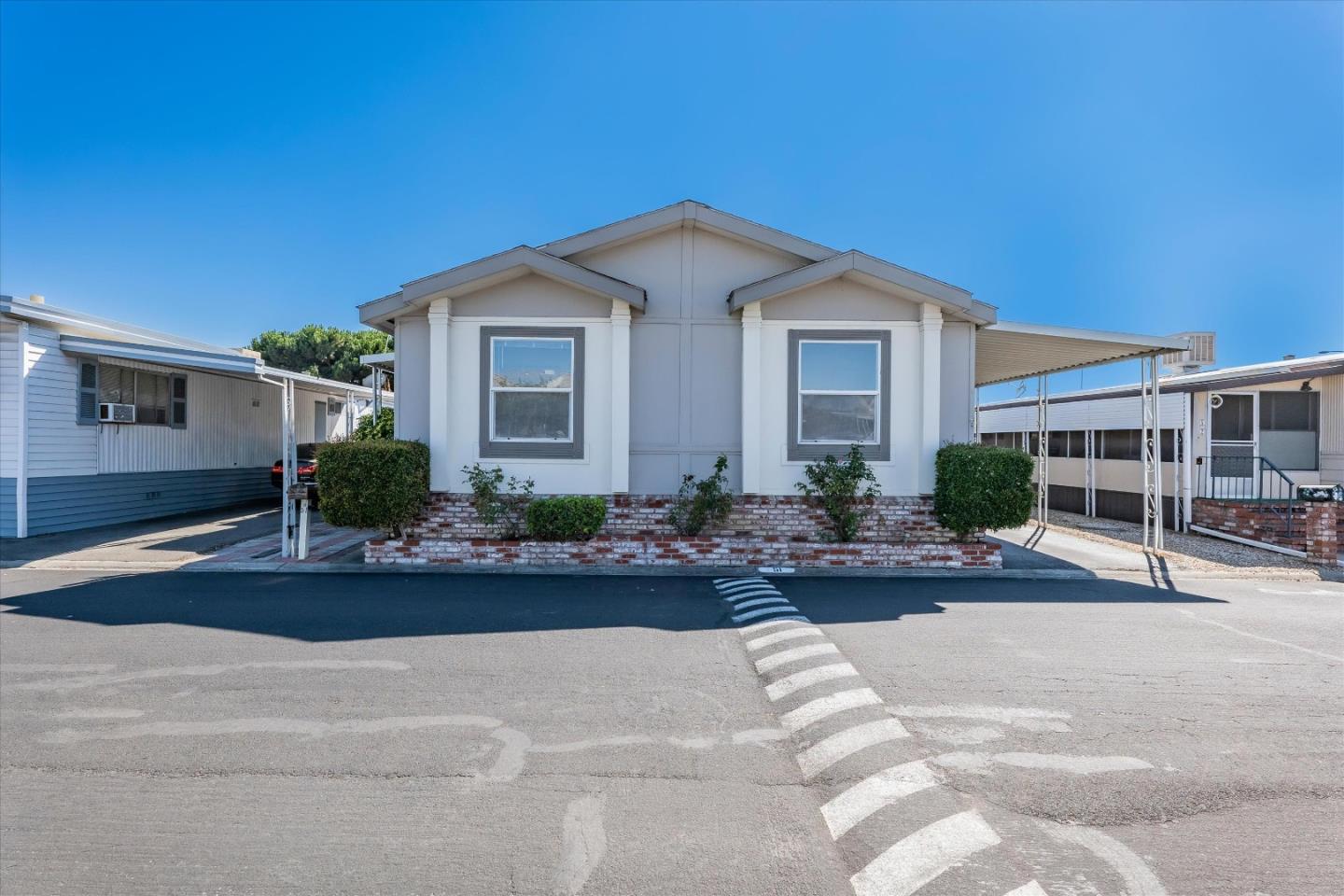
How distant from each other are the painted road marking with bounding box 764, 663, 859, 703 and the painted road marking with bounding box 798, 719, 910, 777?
2.25 feet

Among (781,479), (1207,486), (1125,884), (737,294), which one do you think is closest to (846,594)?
(781,479)

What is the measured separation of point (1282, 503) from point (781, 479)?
1026cm

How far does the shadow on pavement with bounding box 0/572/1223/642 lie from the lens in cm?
702

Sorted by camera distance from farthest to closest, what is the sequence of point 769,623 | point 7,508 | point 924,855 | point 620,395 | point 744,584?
point 7,508 < point 620,395 < point 744,584 < point 769,623 < point 924,855

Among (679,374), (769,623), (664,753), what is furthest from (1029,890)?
(679,374)

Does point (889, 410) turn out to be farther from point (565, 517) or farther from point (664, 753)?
point (664, 753)

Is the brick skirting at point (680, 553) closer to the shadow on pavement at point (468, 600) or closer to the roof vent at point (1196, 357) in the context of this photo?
the shadow on pavement at point (468, 600)

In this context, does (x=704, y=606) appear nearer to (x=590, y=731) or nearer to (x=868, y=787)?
(x=590, y=731)

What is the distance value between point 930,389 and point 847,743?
7.52 meters

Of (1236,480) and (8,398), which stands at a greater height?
(8,398)

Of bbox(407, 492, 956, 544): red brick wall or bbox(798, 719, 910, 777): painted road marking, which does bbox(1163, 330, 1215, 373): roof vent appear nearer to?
bbox(407, 492, 956, 544): red brick wall

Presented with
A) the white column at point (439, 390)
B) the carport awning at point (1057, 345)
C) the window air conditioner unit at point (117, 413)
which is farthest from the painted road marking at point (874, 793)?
the window air conditioner unit at point (117, 413)

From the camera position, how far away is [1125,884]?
3.02 metres

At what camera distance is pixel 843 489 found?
10.6 meters
